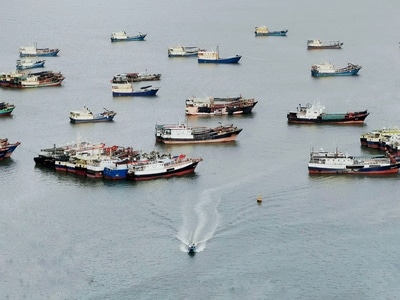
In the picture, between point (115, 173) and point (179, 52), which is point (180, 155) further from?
point (179, 52)

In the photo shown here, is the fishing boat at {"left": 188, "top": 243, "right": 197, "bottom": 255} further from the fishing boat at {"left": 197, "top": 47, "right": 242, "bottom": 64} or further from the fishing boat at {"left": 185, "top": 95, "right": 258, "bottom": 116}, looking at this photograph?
the fishing boat at {"left": 197, "top": 47, "right": 242, "bottom": 64}

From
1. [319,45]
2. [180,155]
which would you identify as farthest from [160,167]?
[319,45]

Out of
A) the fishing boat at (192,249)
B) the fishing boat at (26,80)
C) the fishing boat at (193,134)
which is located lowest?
the fishing boat at (192,249)

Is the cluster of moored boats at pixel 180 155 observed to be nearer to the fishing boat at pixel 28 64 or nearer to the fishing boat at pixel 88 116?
the fishing boat at pixel 88 116

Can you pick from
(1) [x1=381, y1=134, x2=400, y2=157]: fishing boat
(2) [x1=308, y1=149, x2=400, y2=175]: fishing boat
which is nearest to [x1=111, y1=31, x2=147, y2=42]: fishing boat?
(1) [x1=381, y1=134, x2=400, y2=157]: fishing boat

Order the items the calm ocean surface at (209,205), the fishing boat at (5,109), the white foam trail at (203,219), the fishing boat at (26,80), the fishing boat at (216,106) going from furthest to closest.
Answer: the fishing boat at (26,80)
the fishing boat at (216,106)
the fishing boat at (5,109)
the white foam trail at (203,219)
the calm ocean surface at (209,205)

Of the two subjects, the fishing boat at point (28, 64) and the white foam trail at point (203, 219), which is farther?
the fishing boat at point (28, 64)

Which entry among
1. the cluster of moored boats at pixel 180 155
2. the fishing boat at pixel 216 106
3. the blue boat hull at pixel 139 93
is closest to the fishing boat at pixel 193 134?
the cluster of moored boats at pixel 180 155
